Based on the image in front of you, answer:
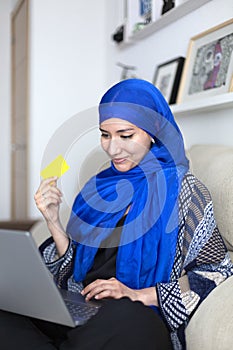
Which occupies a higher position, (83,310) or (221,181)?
(221,181)

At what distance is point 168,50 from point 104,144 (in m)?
1.15

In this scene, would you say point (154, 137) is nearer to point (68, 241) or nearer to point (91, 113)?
point (91, 113)

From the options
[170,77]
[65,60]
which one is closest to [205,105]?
[170,77]

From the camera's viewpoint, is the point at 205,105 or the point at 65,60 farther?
the point at 65,60

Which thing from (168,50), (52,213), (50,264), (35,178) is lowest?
(35,178)

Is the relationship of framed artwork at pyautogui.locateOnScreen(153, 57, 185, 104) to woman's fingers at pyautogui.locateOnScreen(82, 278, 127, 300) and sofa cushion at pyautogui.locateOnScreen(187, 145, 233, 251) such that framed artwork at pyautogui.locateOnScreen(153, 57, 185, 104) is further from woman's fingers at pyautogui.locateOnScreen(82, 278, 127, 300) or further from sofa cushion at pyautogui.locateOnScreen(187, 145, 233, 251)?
woman's fingers at pyautogui.locateOnScreen(82, 278, 127, 300)

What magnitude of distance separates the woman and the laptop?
0.19 ft

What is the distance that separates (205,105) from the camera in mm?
1949

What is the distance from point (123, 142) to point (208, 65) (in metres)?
0.79

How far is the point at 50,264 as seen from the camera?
Result: 1534 mm

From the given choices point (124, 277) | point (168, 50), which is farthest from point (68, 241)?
point (168, 50)

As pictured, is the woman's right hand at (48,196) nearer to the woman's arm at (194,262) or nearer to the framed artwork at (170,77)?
the woman's arm at (194,262)

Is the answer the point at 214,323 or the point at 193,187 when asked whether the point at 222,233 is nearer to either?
the point at 193,187

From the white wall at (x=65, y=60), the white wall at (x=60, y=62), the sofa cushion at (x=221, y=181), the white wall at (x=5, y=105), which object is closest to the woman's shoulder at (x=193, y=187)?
the sofa cushion at (x=221, y=181)
